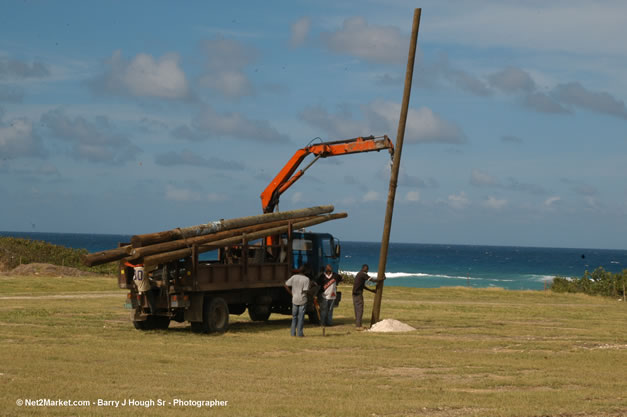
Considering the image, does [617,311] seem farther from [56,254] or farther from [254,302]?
[56,254]

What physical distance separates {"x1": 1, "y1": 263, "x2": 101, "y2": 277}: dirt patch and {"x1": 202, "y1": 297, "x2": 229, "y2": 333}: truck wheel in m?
33.4

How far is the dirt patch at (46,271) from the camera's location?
5372 cm

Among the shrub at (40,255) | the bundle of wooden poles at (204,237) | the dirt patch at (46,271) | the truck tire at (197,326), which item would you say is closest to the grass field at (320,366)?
the truck tire at (197,326)

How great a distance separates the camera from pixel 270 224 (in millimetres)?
26156

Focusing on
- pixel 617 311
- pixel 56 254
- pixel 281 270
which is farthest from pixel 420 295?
pixel 56 254

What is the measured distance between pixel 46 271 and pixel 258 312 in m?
31.3

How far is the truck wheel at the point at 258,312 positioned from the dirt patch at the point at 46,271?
3029 cm

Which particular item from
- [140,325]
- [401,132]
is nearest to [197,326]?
[140,325]

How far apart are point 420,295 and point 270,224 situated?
859 inches

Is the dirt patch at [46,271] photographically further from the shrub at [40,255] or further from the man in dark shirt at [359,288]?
the man in dark shirt at [359,288]

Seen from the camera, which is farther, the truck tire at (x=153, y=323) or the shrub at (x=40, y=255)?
the shrub at (x=40, y=255)

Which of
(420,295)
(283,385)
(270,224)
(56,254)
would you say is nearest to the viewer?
(283,385)

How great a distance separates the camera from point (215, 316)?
Result: 23.4 metres

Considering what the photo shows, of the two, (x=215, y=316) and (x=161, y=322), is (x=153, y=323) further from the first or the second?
(x=215, y=316)
